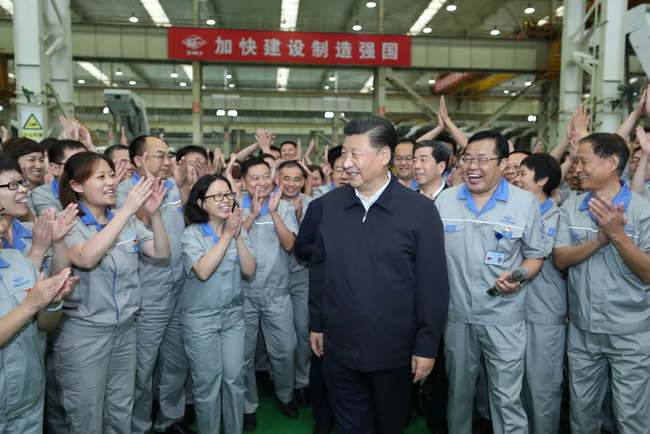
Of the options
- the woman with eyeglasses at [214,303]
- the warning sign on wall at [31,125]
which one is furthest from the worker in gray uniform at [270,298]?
the warning sign on wall at [31,125]

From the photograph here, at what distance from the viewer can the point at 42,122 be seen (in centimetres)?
625

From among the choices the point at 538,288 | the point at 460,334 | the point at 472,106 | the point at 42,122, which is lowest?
the point at 460,334

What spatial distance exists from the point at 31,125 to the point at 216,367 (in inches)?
206

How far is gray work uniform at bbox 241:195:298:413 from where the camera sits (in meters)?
3.20

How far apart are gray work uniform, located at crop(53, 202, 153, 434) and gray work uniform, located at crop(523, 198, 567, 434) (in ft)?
7.65

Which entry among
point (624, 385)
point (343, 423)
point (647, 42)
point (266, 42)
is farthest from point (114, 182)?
point (266, 42)

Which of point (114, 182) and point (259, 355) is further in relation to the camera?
point (259, 355)

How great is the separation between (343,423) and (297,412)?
53.1 inches

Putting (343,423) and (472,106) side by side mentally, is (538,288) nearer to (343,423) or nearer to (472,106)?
(343,423)

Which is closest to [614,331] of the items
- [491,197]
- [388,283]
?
[491,197]

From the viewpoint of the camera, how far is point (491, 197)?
2.61 metres

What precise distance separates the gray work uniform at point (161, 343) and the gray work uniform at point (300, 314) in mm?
879

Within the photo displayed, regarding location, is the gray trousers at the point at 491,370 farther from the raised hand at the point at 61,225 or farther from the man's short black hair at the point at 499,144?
the raised hand at the point at 61,225

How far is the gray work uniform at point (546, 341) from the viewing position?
269 cm
